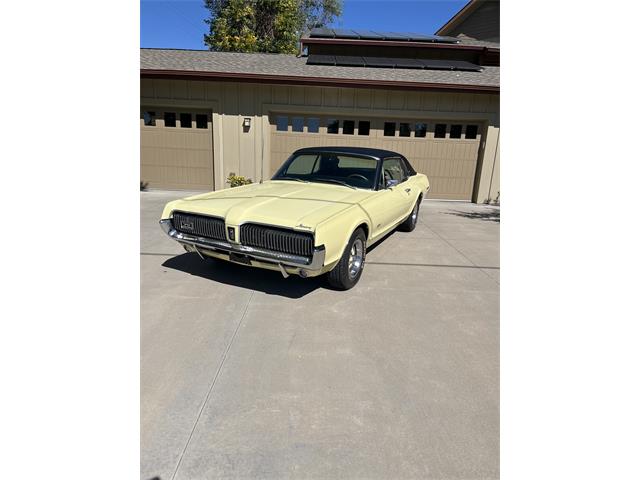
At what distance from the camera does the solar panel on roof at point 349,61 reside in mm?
10577

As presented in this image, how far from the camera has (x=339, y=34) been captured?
12.1m

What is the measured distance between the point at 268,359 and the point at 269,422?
621 millimetres

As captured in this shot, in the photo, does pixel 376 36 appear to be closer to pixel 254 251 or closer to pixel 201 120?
pixel 201 120

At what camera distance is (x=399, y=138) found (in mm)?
9953

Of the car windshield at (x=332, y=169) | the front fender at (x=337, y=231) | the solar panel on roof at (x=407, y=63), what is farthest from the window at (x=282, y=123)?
the front fender at (x=337, y=231)

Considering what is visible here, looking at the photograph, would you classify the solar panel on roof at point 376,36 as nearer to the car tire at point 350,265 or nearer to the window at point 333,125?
the window at point 333,125

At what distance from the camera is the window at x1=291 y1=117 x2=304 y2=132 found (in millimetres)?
9812

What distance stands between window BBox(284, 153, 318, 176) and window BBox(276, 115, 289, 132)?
5.01m

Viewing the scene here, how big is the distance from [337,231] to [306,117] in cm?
728

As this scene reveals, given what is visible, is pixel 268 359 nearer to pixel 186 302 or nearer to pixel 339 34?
pixel 186 302

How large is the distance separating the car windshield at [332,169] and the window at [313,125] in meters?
4.85

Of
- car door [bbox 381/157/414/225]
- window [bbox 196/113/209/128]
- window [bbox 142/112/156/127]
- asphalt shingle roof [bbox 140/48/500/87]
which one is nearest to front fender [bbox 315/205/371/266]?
car door [bbox 381/157/414/225]

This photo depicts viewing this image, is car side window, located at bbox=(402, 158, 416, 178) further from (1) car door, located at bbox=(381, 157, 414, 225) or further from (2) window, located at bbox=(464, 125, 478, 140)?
(2) window, located at bbox=(464, 125, 478, 140)

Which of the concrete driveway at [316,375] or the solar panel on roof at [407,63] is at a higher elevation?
the solar panel on roof at [407,63]
